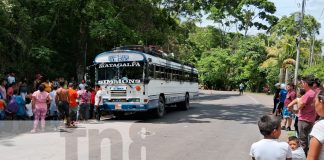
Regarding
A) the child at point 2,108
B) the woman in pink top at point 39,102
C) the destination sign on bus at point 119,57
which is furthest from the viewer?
the destination sign on bus at point 119,57

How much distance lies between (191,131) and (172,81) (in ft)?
24.6

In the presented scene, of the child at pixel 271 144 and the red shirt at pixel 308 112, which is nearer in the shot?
the child at pixel 271 144

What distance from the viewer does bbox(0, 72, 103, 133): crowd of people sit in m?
13.6

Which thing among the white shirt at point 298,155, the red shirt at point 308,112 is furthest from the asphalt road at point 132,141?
the white shirt at point 298,155

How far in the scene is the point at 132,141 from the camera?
11852mm

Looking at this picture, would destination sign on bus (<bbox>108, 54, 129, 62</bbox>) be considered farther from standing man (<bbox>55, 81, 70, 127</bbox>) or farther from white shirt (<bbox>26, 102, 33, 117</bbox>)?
white shirt (<bbox>26, 102, 33, 117</bbox>)

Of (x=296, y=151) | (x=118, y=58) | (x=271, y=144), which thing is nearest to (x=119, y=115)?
(x=118, y=58)

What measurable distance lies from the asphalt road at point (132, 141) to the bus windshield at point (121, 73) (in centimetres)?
192

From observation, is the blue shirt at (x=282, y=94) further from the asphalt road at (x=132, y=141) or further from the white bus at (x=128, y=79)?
the white bus at (x=128, y=79)

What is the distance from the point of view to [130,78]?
17.4 metres

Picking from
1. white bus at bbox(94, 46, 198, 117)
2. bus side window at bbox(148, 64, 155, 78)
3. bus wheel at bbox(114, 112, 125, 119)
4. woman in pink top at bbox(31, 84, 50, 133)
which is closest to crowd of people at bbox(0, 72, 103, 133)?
woman in pink top at bbox(31, 84, 50, 133)

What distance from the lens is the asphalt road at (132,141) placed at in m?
9.69

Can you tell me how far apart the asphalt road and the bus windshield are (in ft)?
6.29

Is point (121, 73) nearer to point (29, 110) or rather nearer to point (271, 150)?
point (29, 110)
